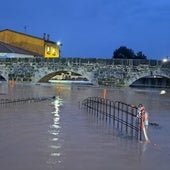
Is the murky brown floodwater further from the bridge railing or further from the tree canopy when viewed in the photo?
the tree canopy

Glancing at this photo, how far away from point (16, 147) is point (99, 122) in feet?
17.8

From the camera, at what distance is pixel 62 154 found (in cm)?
1160

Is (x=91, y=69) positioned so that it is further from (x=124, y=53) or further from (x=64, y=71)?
(x=124, y=53)

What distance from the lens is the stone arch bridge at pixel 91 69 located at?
172ft

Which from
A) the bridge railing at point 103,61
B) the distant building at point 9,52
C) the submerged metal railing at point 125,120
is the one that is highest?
the distant building at point 9,52

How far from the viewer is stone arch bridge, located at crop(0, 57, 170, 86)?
52.6m

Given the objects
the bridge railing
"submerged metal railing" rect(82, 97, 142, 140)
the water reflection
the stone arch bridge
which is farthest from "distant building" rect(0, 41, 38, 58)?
the water reflection

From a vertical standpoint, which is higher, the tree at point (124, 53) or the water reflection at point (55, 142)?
the tree at point (124, 53)

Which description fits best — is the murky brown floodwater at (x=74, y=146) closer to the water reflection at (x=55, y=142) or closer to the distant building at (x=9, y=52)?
the water reflection at (x=55, y=142)

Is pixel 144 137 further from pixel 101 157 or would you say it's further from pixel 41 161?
pixel 41 161

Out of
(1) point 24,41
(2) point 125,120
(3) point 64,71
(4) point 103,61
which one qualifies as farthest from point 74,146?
(1) point 24,41

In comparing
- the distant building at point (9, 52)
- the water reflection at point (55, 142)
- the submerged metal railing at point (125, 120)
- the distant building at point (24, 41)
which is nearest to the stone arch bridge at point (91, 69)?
the distant building at point (9, 52)

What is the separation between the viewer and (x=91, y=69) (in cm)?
5478

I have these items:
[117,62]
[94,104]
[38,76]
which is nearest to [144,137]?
[94,104]
